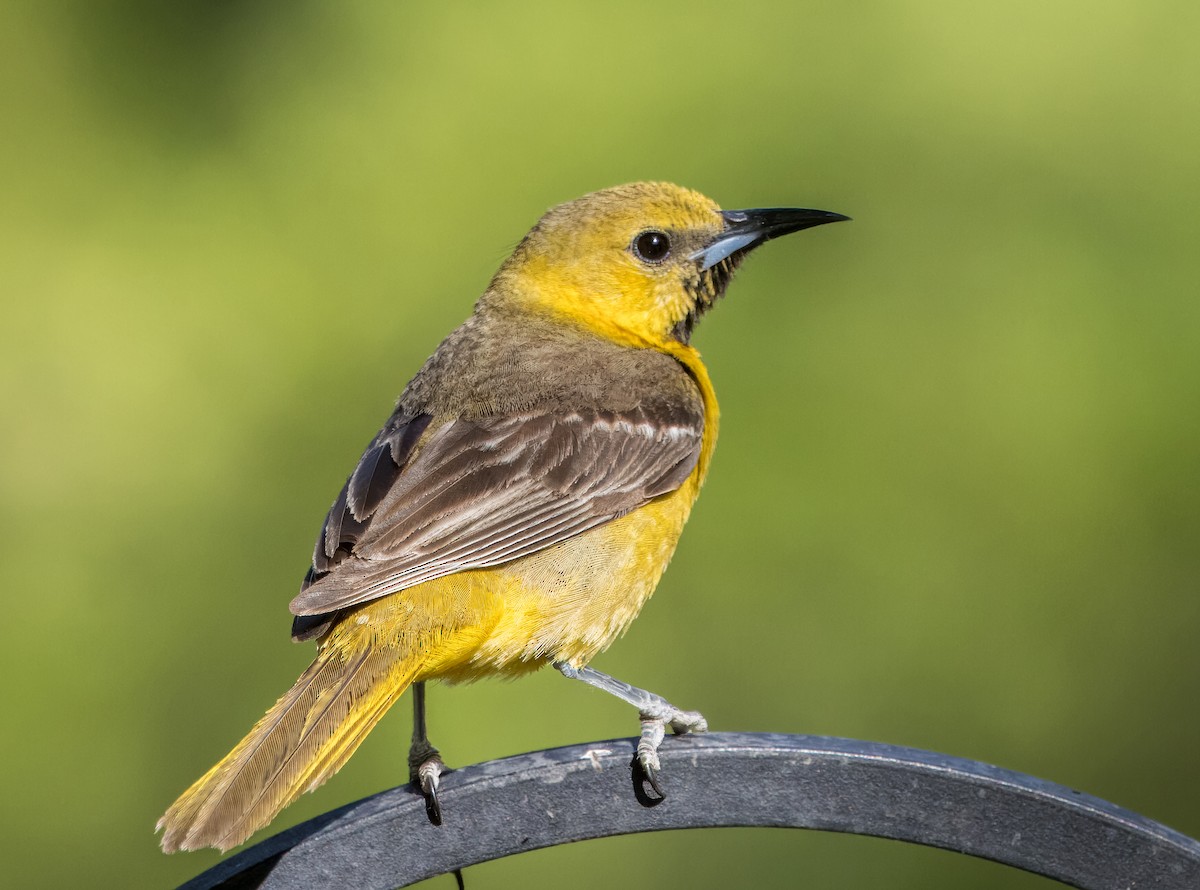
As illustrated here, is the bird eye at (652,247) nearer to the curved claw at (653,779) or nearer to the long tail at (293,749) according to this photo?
the long tail at (293,749)

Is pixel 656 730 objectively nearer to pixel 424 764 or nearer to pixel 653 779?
pixel 653 779

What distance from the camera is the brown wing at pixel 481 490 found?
11.1 feet

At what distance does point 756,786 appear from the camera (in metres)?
2.86

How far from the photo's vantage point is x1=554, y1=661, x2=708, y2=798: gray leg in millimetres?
2959

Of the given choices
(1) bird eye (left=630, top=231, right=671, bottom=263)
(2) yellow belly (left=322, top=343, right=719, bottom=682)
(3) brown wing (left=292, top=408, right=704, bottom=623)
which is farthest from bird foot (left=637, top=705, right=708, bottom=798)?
(1) bird eye (left=630, top=231, right=671, bottom=263)

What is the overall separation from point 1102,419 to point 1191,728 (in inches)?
37.3

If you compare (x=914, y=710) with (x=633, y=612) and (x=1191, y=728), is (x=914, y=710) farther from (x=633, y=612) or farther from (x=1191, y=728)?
(x=633, y=612)

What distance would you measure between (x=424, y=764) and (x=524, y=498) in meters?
0.66

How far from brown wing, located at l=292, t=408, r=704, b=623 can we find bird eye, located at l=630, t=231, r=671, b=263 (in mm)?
549

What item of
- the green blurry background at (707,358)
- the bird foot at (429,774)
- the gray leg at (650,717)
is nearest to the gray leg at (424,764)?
the bird foot at (429,774)

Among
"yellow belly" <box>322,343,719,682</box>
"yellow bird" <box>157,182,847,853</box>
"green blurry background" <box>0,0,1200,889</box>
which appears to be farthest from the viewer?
"green blurry background" <box>0,0,1200,889</box>

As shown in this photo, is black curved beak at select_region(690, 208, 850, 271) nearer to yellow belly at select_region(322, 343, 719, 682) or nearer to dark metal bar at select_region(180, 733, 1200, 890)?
yellow belly at select_region(322, 343, 719, 682)

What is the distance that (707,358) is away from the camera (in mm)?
5145

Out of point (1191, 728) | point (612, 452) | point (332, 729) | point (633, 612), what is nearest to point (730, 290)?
point (612, 452)
